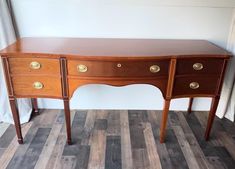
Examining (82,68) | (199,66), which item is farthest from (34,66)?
(199,66)

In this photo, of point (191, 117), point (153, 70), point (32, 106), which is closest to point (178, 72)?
point (153, 70)

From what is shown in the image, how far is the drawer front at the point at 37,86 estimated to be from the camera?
4.90 ft

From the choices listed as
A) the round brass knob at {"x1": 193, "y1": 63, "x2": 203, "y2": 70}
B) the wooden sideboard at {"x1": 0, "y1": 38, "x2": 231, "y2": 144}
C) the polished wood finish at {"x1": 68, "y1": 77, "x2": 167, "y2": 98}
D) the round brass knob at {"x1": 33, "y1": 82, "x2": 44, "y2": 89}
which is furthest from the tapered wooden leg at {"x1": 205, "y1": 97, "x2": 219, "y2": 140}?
the round brass knob at {"x1": 33, "y1": 82, "x2": 44, "y2": 89}

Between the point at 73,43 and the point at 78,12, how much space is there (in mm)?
316

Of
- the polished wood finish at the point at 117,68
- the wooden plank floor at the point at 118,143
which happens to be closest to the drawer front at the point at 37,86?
the polished wood finish at the point at 117,68

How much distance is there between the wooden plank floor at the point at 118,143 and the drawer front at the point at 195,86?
1.50 feet

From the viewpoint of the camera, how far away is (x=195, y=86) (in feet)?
5.20

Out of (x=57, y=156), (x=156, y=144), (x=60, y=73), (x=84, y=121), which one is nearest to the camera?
(x=60, y=73)

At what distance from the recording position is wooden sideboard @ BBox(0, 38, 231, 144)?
1424mm

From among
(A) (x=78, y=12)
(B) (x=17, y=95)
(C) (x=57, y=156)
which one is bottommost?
(C) (x=57, y=156)

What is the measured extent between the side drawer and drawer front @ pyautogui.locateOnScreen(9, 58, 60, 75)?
0.85 metres

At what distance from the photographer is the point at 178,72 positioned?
59.7 inches

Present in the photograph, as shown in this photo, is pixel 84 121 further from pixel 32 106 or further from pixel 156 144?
pixel 156 144

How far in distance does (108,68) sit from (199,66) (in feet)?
2.08
